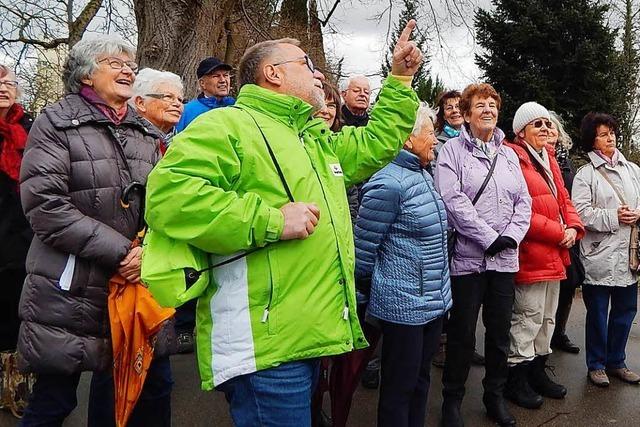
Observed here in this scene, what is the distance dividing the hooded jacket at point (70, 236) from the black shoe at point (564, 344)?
3.96 m

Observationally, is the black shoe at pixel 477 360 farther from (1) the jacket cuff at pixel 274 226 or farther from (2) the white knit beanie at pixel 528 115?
(1) the jacket cuff at pixel 274 226

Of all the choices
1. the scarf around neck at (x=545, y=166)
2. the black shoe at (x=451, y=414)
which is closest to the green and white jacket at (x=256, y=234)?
the black shoe at (x=451, y=414)

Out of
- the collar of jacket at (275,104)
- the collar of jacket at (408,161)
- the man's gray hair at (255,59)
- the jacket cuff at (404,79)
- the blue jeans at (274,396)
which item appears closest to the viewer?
the blue jeans at (274,396)

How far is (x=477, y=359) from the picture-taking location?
4809 mm

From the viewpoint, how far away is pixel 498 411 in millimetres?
3668

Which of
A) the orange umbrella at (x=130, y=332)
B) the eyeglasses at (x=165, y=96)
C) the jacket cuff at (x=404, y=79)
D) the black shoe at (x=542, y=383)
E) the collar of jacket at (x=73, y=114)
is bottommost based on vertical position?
the black shoe at (x=542, y=383)

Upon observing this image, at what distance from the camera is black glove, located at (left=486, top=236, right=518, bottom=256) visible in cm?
345

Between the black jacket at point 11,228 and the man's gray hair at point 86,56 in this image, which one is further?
the black jacket at point 11,228

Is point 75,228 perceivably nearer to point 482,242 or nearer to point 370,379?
point 482,242

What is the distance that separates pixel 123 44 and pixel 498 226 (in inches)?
91.3

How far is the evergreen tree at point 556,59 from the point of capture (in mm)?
17328

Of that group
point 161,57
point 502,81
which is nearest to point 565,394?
point 161,57

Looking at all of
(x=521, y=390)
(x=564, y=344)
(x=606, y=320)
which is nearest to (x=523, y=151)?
(x=606, y=320)

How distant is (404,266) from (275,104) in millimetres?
1313
